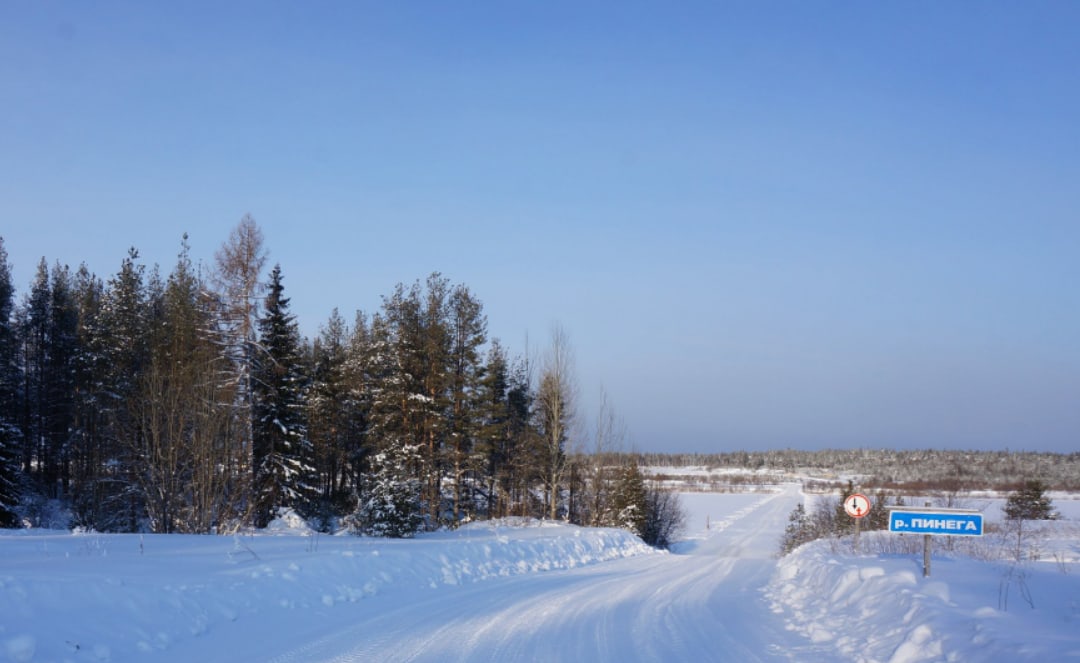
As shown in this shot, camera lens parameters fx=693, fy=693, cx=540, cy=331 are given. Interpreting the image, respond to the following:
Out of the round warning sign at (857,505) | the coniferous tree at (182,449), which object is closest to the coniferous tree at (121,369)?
the coniferous tree at (182,449)

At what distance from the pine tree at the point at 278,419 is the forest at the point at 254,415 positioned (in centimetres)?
9

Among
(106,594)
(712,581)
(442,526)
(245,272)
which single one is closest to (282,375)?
(245,272)

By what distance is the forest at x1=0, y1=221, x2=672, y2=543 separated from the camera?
23.5 m

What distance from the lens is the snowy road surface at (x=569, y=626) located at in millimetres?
7844

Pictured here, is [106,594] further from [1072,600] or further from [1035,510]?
[1035,510]

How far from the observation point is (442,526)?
31.0 meters

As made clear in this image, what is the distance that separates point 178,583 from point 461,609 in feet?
13.2

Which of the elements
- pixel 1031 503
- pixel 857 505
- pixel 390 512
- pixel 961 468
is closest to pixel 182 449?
pixel 390 512

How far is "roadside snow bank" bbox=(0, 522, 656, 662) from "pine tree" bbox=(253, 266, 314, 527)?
56.5ft

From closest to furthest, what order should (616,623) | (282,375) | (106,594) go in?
1. (106,594)
2. (616,623)
3. (282,375)

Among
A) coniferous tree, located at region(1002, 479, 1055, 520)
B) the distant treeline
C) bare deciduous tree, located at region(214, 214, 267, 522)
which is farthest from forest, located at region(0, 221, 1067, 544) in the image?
the distant treeline

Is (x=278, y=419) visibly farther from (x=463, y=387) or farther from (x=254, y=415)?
(x=463, y=387)

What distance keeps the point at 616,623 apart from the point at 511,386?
40.0m

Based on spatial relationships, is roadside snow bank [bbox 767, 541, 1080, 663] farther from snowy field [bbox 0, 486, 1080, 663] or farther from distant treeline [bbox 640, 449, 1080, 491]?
distant treeline [bbox 640, 449, 1080, 491]
